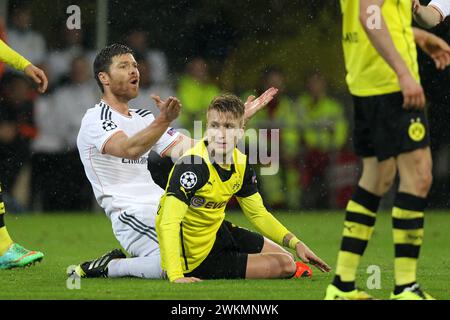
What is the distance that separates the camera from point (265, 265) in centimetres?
752

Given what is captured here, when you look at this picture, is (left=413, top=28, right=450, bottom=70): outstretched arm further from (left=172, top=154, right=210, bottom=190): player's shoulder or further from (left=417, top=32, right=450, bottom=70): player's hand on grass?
(left=172, top=154, right=210, bottom=190): player's shoulder

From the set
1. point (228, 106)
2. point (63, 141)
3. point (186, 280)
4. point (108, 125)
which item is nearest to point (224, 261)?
point (186, 280)

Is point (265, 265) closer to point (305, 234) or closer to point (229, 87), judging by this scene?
point (305, 234)

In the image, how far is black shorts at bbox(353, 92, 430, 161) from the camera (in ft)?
18.9

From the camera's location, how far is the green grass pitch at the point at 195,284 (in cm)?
660

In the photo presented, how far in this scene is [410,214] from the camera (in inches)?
229

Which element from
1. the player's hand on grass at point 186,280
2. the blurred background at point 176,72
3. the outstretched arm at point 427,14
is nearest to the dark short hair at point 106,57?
the player's hand on grass at point 186,280

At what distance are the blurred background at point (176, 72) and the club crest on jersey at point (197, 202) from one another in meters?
6.70

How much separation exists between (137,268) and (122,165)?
784 millimetres

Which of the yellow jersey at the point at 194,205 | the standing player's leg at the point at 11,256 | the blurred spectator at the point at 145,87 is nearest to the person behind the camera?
the yellow jersey at the point at 194,205

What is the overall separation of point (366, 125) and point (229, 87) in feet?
28.2

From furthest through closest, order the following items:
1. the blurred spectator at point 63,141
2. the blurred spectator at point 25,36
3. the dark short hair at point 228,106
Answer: the blurred spectator at point 63,141
the blurred spectator at point 25,36
the dark short hair at point 228,106

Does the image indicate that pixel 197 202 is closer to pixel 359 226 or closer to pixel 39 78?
pixel 359 226

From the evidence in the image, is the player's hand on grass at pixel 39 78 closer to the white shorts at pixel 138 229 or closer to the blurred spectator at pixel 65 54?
the white shorts at pixel 138 229
